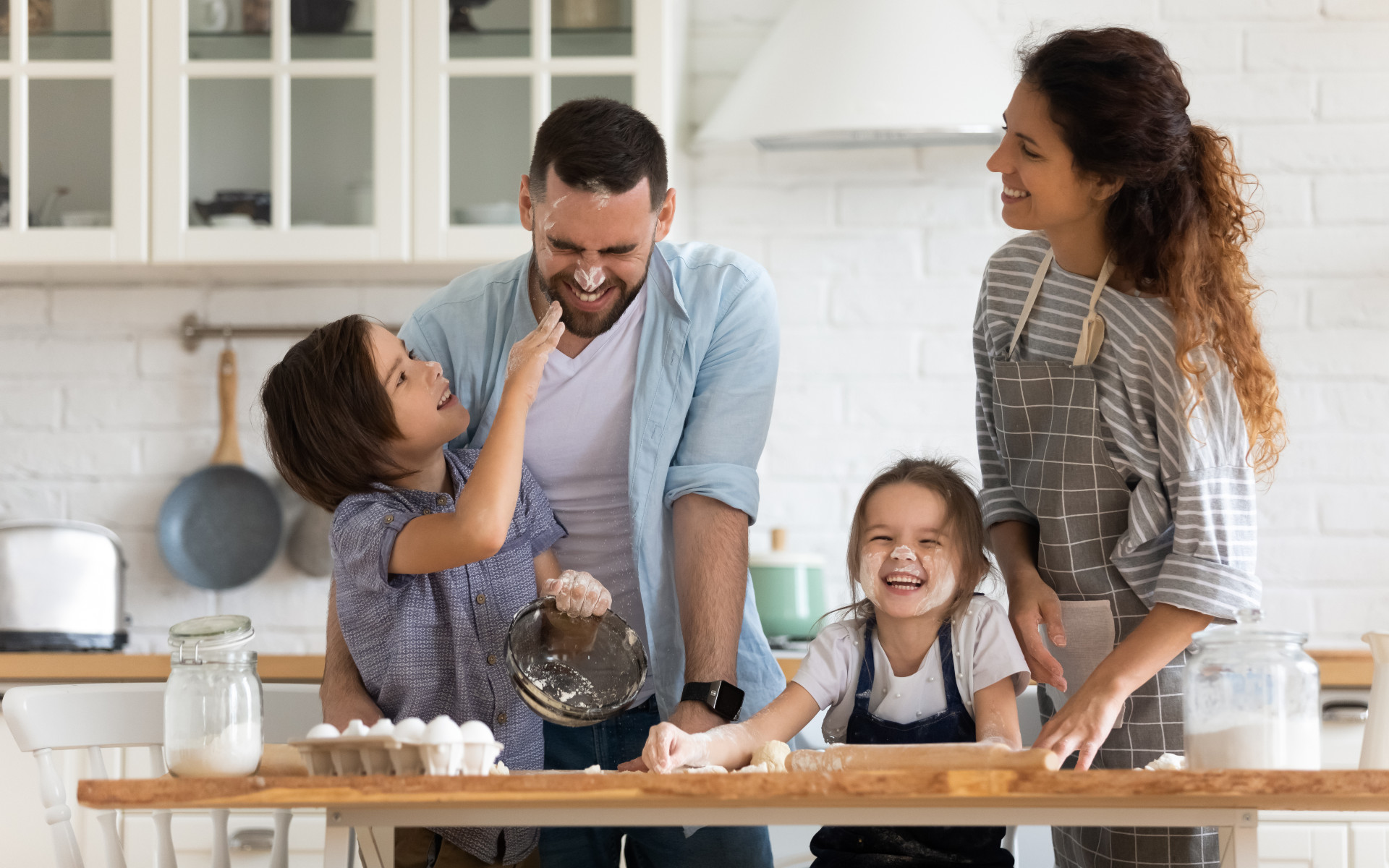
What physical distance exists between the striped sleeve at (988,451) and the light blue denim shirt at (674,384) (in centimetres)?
26

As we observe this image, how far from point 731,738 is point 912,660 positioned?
27cm

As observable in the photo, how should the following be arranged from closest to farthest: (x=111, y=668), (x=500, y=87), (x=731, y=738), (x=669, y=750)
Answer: (x=669, y=750), (x=731, y=738), (x=111, y=668), (x=500, y=87)

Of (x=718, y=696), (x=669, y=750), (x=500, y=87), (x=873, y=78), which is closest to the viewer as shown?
(x=669, y=750)

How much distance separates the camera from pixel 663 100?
2609 mm

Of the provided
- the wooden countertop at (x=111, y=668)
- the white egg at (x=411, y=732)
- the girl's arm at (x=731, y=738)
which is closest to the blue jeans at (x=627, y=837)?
the girl's arm at (x=731, y=738)

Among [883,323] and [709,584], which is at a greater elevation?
[883,323]

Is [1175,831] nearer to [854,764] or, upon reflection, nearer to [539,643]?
[854,764]

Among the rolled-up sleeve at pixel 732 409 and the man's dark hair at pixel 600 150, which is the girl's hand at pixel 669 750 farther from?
the man's dark hair at pixel 600 150

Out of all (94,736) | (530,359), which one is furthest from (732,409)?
(94,736)

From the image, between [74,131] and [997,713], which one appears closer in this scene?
[997,713]

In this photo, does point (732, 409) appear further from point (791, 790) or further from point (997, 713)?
point (791, 790)

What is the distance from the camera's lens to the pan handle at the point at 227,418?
290 centimetres

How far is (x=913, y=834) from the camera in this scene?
1.37 metres

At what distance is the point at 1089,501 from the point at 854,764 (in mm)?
584
